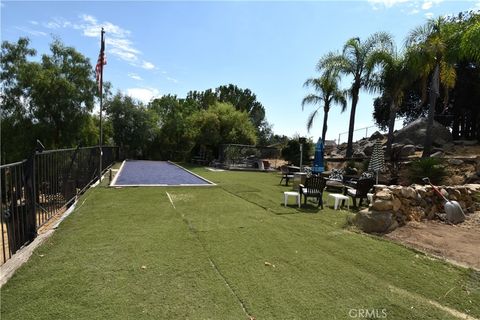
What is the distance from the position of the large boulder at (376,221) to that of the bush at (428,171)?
5361mm

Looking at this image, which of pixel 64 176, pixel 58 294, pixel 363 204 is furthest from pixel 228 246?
pixel 363 204

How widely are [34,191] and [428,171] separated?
10.4 m

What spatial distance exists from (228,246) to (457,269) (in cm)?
286

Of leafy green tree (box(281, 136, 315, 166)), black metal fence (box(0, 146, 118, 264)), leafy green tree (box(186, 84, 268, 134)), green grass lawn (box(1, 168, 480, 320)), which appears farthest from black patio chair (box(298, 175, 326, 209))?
leafy green tree (box(186, 84, 268, 134))

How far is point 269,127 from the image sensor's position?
4647 cm

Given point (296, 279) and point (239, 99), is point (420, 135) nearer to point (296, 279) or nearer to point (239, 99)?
point (296, 279)

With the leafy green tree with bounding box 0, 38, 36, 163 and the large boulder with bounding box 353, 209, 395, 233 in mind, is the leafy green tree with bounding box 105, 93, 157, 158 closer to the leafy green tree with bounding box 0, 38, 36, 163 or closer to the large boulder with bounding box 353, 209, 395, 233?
the leafy green tree with bounding box 0, 38, 36, 163

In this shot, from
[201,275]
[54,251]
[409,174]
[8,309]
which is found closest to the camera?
[8,309]

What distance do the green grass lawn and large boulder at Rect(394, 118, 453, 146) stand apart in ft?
49.2

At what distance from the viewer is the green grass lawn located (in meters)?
2.85

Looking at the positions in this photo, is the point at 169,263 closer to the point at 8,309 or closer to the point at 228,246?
→ the point at 228,246

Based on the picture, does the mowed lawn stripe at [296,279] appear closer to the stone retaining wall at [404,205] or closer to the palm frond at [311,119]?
the stone retaining wall at [404,205]

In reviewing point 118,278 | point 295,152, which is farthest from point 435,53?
point 118,278

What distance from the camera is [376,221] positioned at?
5.64 meters
